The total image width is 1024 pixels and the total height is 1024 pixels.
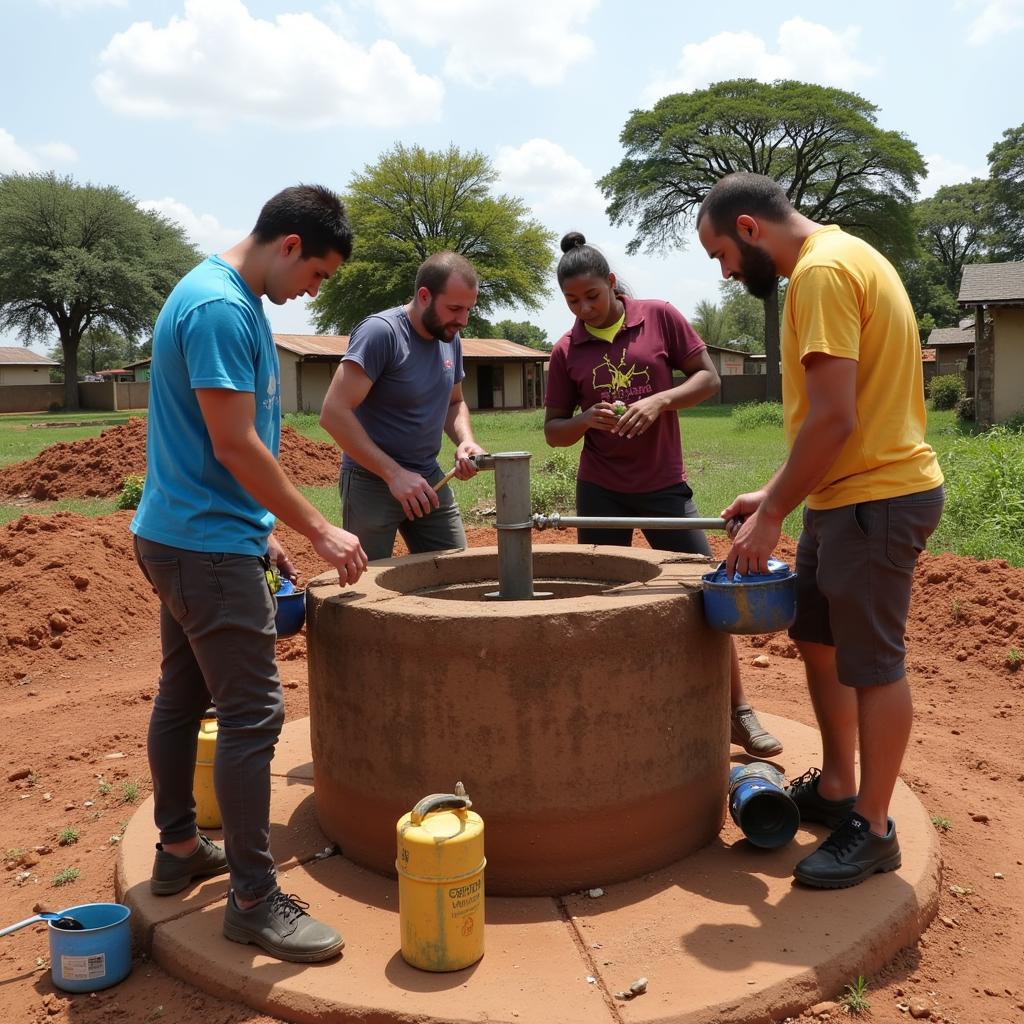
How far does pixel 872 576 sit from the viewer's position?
111 inches

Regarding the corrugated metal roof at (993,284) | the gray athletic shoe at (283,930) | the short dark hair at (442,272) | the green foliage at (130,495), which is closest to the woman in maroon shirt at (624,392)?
the short dark hair at (442,272)

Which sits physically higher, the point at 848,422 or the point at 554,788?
the point at 848,422

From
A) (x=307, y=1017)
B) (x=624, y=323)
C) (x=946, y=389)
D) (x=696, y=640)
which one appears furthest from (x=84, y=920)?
(x=946, y=389)

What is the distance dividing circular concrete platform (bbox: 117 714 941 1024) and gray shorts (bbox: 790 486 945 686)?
64 cm

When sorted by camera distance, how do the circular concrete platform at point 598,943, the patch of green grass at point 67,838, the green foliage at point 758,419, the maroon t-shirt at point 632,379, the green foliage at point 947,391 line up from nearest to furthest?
the circular concrete platform at point 598,943, the patch of green grass at point 67,838, the maroon t-shirt at point 632,379, the green foliage at point 758,419, the green foliage at point 947,391

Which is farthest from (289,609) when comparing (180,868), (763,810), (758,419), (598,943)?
(758,419)

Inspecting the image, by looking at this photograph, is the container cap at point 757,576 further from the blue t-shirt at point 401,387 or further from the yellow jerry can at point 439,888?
the blue t-shirt at point 401,387

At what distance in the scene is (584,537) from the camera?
4.32 meters

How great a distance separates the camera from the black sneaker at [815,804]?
131 inches

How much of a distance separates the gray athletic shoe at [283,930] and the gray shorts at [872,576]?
5.18 feet

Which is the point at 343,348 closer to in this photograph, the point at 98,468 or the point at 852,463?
the point at 98,468

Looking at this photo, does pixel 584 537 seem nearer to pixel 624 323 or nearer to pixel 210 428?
pixel 624 323

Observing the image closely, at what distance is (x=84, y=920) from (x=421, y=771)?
0.99m

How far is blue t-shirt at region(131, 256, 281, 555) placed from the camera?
2.52 metres
